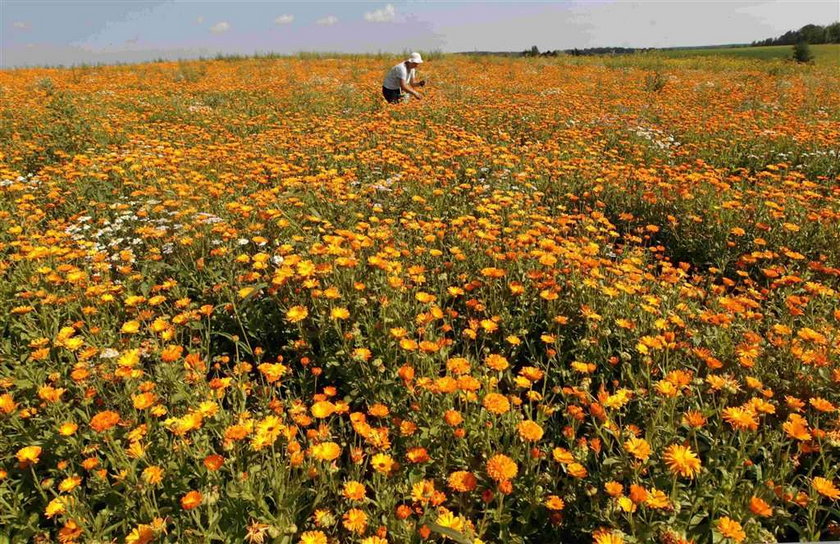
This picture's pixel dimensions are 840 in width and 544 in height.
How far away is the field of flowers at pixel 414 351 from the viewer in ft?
5.83

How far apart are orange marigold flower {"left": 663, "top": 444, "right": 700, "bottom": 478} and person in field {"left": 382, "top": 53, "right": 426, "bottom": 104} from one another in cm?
958

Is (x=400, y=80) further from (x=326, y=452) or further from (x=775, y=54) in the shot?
(x=775, y=54)

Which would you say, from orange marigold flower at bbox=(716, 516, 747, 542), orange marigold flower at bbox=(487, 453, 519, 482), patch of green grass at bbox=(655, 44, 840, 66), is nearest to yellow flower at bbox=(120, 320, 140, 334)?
orange marigold flower at bbox=(487, 453, 519, 482)

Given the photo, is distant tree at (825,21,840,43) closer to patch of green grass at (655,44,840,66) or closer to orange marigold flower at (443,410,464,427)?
patch of green grass at (655,44,840,66)

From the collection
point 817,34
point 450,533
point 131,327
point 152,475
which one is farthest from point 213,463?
point 817,34

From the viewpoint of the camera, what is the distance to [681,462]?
1.72 m

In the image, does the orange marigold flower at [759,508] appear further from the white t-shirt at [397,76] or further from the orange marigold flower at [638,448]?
the white t-shirt at [397,76]

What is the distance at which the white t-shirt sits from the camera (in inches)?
405

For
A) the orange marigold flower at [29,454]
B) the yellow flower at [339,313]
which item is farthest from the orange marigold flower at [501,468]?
the orange marigold flower at [29,454]

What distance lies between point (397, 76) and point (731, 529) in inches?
405

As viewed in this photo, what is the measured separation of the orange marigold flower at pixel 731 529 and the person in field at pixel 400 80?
32.3 ft

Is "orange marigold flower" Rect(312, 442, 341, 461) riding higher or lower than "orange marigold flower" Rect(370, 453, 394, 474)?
higher

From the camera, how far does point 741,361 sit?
219cm

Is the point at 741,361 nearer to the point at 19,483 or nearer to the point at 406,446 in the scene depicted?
the point at 406,446
